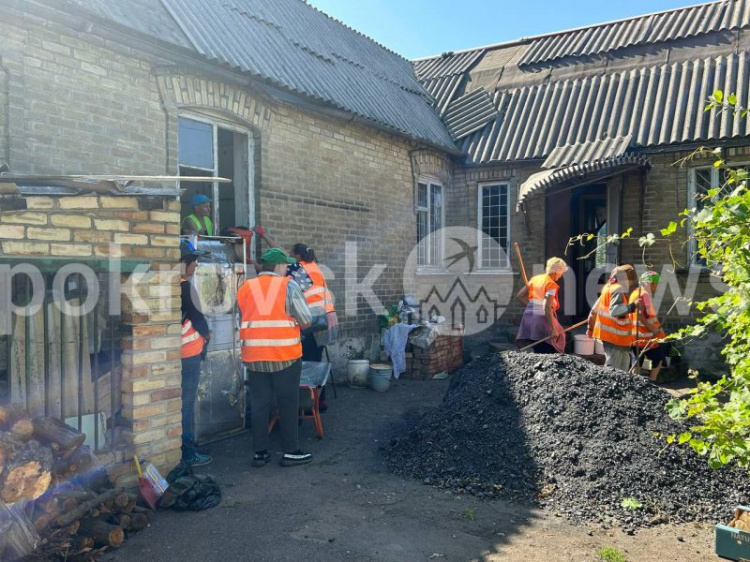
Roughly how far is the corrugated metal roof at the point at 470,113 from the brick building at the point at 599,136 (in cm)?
3

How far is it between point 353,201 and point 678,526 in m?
6.71

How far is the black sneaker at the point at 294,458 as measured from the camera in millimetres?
5559

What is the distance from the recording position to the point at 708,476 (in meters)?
4.99

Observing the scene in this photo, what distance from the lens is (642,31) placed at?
12.6 m

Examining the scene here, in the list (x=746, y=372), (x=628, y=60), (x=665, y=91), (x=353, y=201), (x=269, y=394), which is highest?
(x=628, y=60)

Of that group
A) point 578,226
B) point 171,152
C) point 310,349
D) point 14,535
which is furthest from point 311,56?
point 14,535

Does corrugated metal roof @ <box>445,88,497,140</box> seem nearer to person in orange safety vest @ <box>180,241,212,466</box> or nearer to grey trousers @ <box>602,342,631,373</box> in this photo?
grey trousers @ <box>602,342,631,373</box>

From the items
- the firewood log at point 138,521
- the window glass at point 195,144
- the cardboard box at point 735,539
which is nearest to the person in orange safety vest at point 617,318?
the cardboard box at point 735,539

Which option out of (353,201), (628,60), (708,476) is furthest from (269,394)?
(628,60)

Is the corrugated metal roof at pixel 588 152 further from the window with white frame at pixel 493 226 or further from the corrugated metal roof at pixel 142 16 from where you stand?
the corrugated metal roof at pixel 142 16

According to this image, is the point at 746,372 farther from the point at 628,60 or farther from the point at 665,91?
the point at 628,60

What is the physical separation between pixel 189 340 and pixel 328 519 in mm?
1966

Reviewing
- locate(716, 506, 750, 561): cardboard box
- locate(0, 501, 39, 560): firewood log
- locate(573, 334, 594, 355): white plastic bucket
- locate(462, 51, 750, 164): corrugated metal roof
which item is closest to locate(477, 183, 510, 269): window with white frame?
locate(462, 51, 750, 164): corrugated metal roof

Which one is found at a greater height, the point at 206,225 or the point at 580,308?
the point at 206,225
